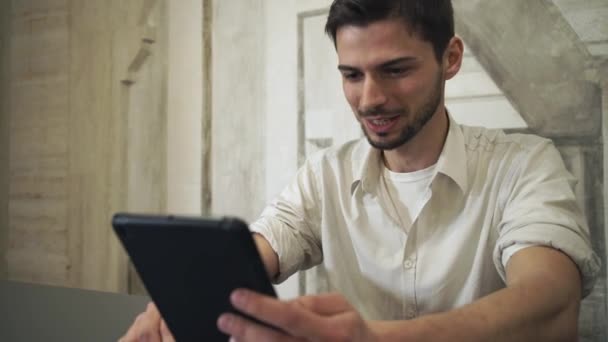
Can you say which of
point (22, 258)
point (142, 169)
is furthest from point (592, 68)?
point (22, 258)

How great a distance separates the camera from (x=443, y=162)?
92 centimetres

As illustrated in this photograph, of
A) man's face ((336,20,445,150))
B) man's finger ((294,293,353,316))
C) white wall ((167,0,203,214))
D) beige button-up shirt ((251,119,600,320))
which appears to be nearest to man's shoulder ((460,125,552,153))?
beige button-up shirt ((251,119,600,320))

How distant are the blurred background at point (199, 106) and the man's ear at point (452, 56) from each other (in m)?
0.20

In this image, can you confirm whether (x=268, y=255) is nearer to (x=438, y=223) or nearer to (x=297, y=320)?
(x=438, y=223)

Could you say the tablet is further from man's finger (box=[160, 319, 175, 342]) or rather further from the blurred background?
the blurred background

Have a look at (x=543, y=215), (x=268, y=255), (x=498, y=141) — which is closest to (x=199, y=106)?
(x=268, y=255)

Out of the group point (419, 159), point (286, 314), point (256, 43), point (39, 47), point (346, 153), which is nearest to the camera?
point (286, 314)

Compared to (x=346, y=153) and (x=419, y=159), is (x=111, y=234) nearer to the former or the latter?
(x=346, y=153)

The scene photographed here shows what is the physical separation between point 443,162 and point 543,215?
9.1 inches

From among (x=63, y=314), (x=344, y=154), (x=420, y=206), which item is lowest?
(x=63, y=314)

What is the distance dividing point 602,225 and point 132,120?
1457 millimetres

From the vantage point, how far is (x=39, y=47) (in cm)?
184

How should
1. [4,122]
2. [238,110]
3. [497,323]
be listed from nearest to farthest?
1. [497,323]
2. [238,110]
3. [4,122]

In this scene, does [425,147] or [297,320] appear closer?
[297,320]
